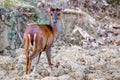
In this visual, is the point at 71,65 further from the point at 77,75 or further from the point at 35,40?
the point at 35,40

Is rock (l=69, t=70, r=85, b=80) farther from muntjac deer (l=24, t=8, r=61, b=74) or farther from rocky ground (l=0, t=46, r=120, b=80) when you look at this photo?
muntjac deer (l=24, t=8, r=61, b=74)

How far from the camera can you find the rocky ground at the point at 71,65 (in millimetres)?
6383

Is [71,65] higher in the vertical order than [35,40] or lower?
lower

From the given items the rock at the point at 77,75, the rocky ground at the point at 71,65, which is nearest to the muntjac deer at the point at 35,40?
the rocky ground at the point at 71,65

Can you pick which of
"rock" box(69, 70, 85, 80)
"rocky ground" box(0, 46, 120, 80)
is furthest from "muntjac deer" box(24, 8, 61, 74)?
"rock" box(69, 70, 85, 80)

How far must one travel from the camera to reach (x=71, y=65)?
7.07 m

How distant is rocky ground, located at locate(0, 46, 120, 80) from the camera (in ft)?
20.9

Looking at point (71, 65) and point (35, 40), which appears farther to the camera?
point (71, 65)

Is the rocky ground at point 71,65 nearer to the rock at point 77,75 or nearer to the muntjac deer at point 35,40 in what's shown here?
the rock at point 77,75

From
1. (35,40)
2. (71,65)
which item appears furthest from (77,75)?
(35,40)

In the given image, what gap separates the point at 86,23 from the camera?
10.2 m

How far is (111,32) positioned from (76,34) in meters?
1.23

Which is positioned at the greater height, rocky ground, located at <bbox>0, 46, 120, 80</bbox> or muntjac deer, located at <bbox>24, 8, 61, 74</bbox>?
muntjac deer, located at <bbox>24, 8, 61, 74</bbox>

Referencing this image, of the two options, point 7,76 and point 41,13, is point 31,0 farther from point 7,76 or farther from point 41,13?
point 7,76
